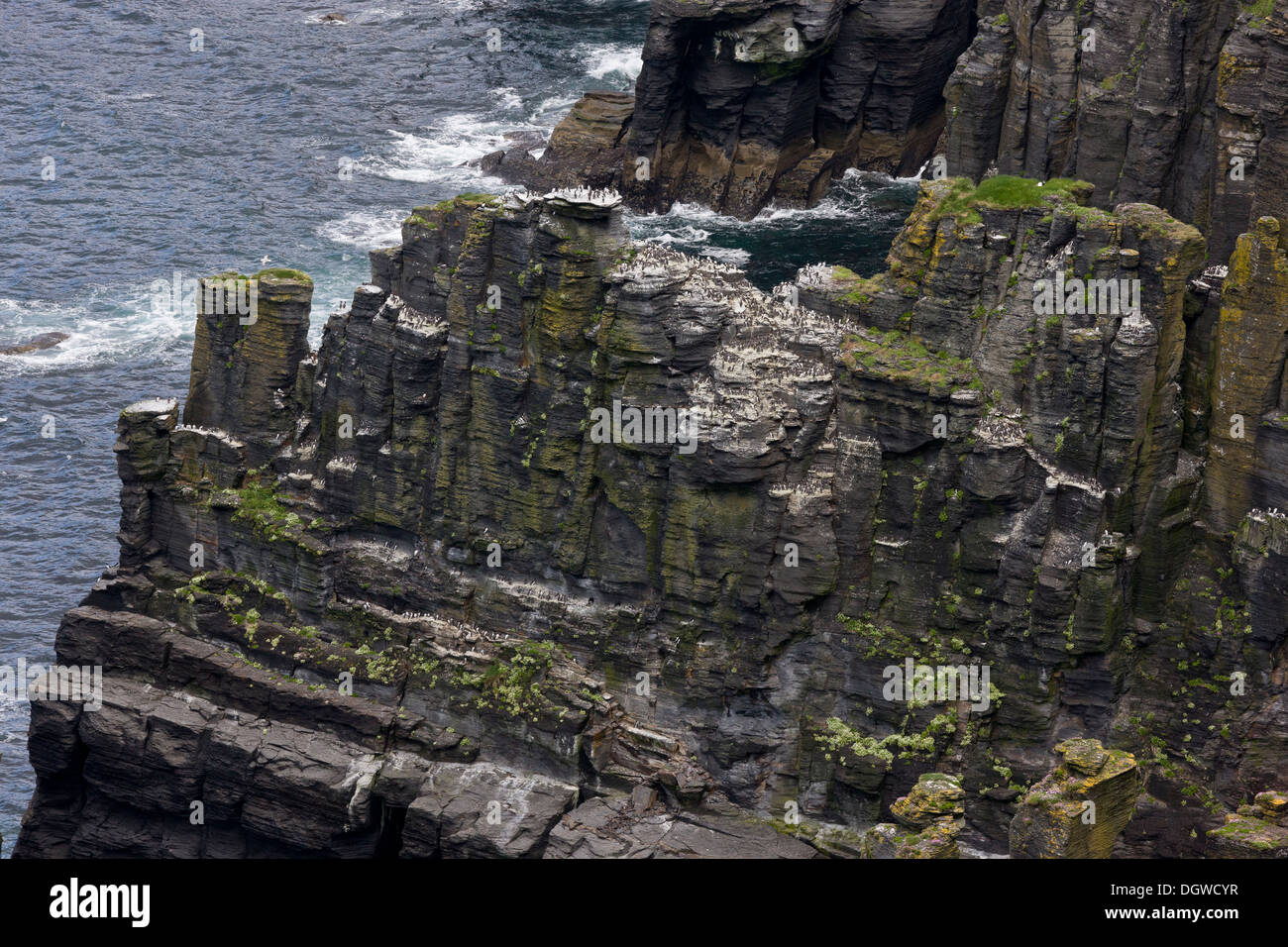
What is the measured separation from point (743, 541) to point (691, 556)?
2616 mm

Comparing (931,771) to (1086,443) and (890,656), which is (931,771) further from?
(1086,443)

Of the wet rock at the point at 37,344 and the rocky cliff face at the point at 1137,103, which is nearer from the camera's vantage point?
the rocky cliff face at the point at 1137,103

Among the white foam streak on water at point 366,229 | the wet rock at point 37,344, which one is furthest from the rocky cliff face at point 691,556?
the white foam streak on water at point 366,229


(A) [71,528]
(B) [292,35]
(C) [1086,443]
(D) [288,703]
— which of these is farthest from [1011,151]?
(B) [292,35]

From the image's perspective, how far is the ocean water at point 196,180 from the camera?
13025 cm

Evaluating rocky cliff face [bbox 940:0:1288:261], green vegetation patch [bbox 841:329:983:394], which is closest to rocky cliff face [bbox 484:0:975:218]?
rocky cliff face [bbox 940:0:1288:261]

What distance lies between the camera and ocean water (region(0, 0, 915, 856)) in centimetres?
13025

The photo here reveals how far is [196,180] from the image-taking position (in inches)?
6476

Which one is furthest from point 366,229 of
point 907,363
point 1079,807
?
point 1079,807

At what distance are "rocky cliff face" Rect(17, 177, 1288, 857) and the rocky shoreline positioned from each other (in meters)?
0.19

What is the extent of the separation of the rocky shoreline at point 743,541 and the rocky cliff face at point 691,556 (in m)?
0.19

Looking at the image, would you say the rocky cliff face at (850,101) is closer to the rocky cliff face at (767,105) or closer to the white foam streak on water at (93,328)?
the rocky cliff face at (767,105)

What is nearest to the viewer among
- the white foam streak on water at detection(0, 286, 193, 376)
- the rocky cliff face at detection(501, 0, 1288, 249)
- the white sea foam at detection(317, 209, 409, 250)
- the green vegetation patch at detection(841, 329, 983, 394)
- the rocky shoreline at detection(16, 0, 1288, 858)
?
the rocky shoreline at detection(16, 0, 1288, 858)

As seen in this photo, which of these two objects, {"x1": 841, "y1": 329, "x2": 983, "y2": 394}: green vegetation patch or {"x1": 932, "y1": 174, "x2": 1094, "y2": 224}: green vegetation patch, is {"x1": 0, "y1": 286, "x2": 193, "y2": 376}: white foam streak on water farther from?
{"x1": 932, "y1": 174, "x2": 1094, "y2": 224}: green vegetation patch
